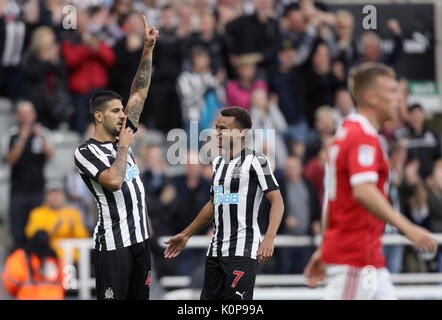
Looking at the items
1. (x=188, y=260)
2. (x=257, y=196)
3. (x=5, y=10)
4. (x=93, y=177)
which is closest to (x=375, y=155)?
(x=257, y=196)

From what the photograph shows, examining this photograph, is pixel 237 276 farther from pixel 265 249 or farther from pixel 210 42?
pixel 210 42

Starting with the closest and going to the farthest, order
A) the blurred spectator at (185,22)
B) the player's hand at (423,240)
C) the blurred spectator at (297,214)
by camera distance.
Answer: the player's hand at (423,240), the blurred spectator at (297,214), the blurred spectator at (185,22)

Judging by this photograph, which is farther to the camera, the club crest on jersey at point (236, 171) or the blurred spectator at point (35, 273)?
the blurred spectator at point (35, 273)

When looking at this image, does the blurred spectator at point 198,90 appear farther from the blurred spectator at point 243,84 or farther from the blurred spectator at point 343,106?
the blurred spectator at point 343,106

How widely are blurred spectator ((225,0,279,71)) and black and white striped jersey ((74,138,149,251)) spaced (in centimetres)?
648

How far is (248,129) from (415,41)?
8116mm

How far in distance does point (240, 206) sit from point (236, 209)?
0.04 meters

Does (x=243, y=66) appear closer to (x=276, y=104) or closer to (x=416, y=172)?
(x=276, y=104)

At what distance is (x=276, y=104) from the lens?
13258mm

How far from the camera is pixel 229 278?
23.9ft

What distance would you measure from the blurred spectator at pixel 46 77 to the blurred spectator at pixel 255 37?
2662 mm

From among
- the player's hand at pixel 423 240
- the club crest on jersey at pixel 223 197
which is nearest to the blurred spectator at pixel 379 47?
the club crest on jersey at pixel 223 197

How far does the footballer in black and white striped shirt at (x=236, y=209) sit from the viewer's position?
7.31m

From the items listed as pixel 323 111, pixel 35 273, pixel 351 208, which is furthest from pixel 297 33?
pixel 351 208
